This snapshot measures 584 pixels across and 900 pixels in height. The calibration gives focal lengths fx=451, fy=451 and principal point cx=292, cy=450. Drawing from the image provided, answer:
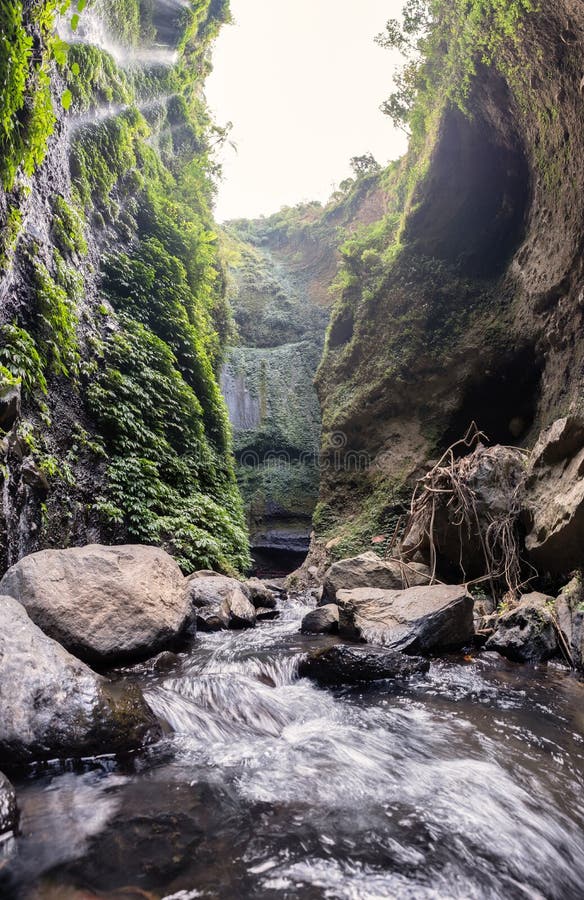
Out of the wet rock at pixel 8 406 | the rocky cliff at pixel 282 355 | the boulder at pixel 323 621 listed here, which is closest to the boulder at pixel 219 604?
the boulder at pixel 323 621

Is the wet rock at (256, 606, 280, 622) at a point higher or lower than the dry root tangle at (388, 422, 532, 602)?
lower

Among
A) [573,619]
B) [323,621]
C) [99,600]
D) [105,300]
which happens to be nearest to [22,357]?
[99,600]

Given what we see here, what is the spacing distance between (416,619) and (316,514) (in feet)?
24.5

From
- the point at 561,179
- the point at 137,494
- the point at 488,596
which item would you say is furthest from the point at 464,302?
the point at 137,494

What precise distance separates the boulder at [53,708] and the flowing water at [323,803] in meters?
0.11

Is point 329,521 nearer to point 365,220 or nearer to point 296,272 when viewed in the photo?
point 365,220

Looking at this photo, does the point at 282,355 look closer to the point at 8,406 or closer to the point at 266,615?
the point at 266,615

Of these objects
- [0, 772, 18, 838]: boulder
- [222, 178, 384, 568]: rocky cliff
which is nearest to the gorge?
[0, 772, 18, 838]: boulder

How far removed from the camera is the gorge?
188 centimetres

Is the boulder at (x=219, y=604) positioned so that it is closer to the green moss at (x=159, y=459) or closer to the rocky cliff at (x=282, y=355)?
the green moss at (x=159, y=459)

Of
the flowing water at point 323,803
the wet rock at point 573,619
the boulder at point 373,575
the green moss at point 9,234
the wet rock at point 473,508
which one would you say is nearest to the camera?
the flowing water at point 323,803

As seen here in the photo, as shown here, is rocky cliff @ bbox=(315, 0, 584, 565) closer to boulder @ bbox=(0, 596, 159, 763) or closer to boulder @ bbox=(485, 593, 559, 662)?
boulder @ bbox=(485, 593, 559, 662)

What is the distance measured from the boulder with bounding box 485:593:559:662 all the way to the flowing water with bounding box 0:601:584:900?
0.71m

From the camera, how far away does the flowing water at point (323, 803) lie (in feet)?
5.05
